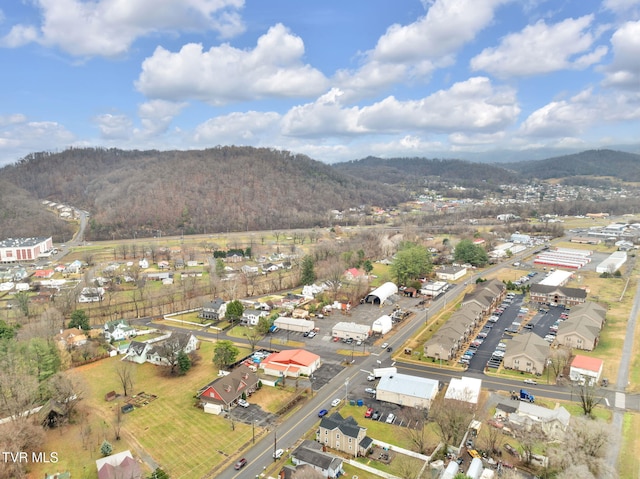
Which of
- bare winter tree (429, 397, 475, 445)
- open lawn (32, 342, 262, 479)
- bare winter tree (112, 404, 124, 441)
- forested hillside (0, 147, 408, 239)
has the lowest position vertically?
open lawn (32, 342, 262, 479)

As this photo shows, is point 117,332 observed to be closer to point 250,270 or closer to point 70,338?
point 70,338

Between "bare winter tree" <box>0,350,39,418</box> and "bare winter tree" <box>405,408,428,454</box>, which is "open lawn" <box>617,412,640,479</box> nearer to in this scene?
"bare winter tree" <box>405,408,428,454</box>

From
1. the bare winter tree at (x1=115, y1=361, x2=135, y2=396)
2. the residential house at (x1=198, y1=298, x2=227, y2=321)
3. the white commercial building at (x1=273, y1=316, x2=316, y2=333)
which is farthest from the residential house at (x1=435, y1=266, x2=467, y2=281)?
the bare winter tree at (x1=115, y1=361, x2=135, y2=396)

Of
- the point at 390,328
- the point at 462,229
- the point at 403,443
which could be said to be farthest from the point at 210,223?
the point at 403,443

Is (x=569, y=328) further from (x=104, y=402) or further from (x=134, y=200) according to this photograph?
(x=134, y=200)

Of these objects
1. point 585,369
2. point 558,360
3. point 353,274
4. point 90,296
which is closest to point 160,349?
point 90,296

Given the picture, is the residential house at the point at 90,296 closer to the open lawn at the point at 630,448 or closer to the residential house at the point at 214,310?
the residential house at the point at 214,310
